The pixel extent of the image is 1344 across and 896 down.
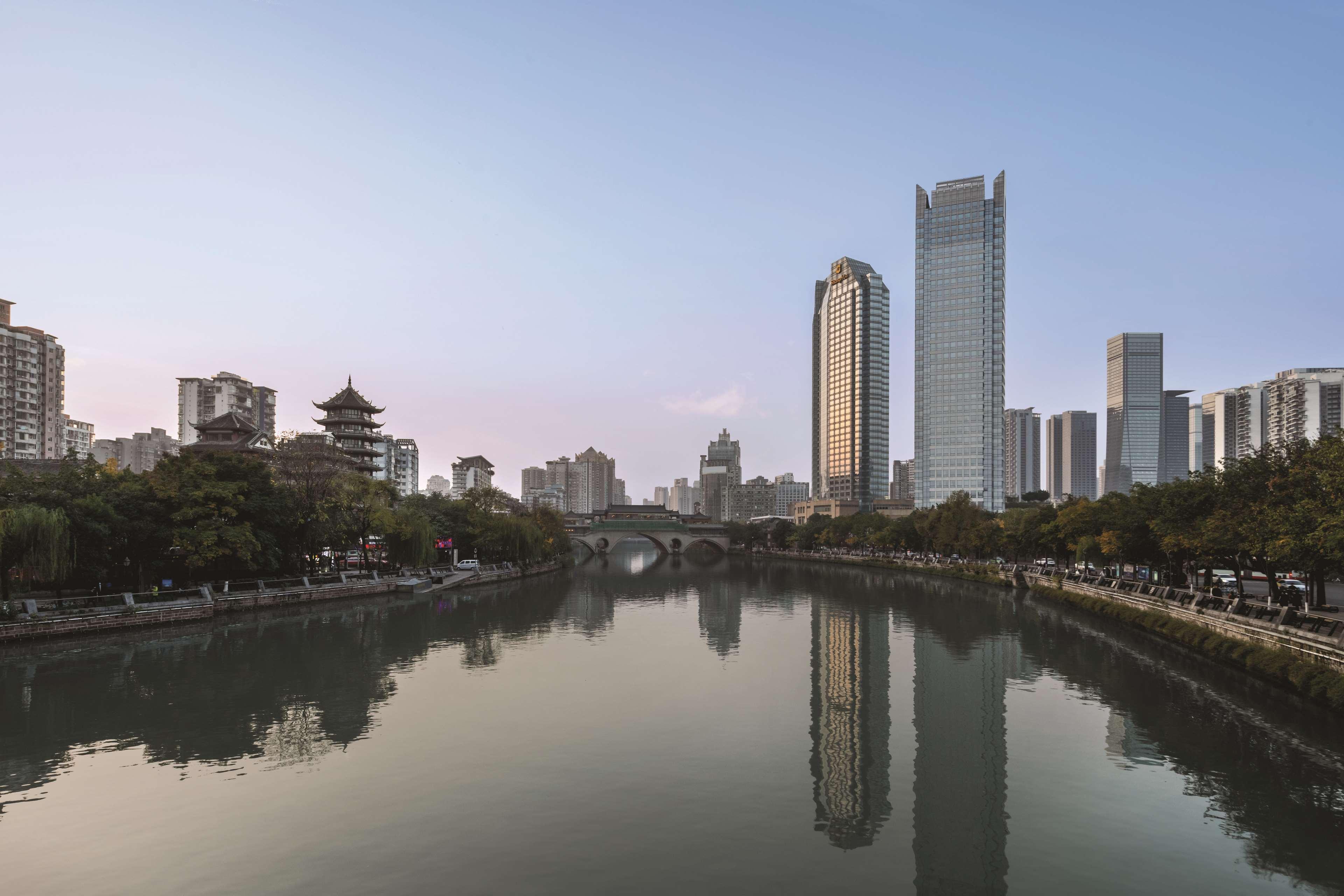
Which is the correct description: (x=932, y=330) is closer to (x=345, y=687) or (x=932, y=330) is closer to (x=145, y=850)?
(x=345, y=687)

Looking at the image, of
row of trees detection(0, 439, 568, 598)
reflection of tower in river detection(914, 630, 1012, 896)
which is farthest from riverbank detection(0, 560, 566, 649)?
reflection of tower in river detection(914, 630, 1012, 896)

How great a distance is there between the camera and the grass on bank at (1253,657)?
86.0 ft

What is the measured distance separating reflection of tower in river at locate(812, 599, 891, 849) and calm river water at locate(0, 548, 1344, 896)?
5.1 inches

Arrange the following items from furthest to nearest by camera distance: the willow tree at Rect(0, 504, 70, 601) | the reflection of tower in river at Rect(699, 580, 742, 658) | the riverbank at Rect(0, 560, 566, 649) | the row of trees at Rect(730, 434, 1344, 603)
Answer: the reflection of tower in river at Rect(699, 580, 742, 658) < the riverbank at Rect(0, 560, 566, 649) < the willow tree at Rect(0, 504, 70, 601) < the row of trees at Rect(730, 434, 1344, 603)

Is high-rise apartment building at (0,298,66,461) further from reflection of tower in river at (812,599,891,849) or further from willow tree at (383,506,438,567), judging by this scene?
reflection of tower in river at (812,599,891,849)

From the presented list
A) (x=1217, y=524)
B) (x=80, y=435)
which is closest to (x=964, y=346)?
(x=1217, y=524)

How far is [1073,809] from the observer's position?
18.7 meters

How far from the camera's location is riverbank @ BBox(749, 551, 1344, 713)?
26.7 meters

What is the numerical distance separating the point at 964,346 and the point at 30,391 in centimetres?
18190

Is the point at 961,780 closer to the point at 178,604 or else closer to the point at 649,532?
the point at 178,604

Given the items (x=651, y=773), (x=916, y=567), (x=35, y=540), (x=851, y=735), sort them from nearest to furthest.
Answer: (x=651, y=773), (x=851, y=735), (x=35, y=540), (x=916, y=567)

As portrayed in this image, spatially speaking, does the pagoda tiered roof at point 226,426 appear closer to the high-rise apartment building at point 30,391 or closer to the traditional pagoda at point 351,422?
the traditional pagoda at point 351,422

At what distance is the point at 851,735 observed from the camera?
83.6 ft

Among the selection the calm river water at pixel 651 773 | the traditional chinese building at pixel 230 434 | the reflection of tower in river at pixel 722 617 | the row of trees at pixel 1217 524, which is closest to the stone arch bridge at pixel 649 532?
the traditional chinese building at pixel 230 434
